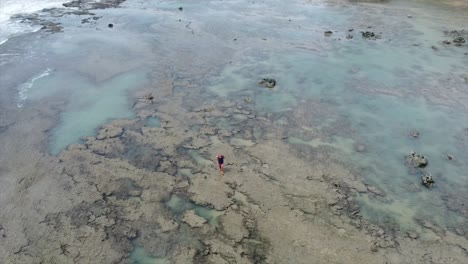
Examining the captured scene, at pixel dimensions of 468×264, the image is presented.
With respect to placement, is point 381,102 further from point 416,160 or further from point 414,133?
point 416,160

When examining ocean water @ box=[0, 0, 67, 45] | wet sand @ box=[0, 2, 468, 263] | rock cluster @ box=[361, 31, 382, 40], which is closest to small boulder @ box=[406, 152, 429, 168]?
wet sand @ box=[0, 2, 468, 263]

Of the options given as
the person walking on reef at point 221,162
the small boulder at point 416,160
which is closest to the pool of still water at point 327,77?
the small boulder at point 416,160

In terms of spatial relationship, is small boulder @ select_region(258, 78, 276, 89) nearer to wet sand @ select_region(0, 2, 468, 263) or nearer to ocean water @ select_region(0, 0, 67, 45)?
wet sand @ select_region(0, 2, 468, 263)

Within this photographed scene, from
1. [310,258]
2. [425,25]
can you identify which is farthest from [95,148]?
[425,25]

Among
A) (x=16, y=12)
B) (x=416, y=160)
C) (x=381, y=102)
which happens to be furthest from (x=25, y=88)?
(x=416, y=160)

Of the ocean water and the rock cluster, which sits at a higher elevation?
the rock cluster

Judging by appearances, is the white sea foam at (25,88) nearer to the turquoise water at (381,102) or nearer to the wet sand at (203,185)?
the wet sand at (203,185)

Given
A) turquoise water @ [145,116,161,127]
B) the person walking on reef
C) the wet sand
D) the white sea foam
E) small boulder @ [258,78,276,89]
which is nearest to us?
the wet sand
